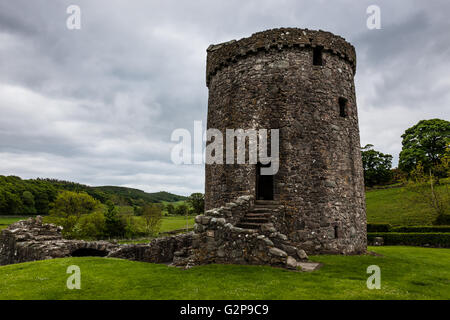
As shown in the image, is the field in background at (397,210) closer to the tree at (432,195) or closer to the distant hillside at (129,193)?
the tree at (432,195)

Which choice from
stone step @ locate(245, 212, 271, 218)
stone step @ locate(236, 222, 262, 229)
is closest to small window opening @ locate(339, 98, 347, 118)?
stone step @ locate(245, 212, 271, 218)

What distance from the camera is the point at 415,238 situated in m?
21.9

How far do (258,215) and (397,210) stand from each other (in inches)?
1243

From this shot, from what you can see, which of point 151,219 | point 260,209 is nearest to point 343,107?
point 260,209

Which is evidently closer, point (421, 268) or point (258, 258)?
point (258, 258)

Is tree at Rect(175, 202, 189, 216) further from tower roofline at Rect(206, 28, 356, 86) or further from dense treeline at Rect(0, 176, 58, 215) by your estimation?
tower roofline at Rect(206, 28, 356, 86)

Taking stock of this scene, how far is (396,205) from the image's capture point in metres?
36.2

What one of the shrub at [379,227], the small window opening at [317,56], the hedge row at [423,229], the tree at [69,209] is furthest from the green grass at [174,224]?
the small window opening at [317,56]

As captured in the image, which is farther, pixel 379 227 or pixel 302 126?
pixel 379 227

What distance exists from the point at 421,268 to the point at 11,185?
3258 inches

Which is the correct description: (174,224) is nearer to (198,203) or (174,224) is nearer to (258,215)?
(198,203)
